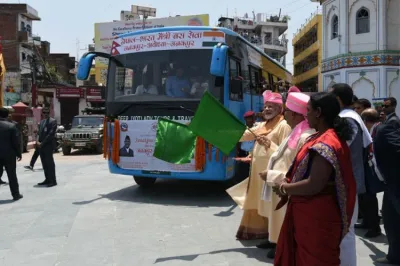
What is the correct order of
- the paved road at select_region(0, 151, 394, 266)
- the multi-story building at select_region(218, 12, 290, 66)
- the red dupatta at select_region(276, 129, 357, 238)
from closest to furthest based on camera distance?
1. the red dupatta at select_region(276, 129, 357, 238)
2. the paved road at select_region(0, 151, 394, 266)
3. the multi-story building at select_region(218, 12, 290, 66)

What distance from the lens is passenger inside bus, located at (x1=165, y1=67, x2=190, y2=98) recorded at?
7891 millimetres

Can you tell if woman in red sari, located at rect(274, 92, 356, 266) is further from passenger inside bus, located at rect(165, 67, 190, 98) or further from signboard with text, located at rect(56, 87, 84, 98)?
signboard with text, located at rect(56, 87, 84, 98)

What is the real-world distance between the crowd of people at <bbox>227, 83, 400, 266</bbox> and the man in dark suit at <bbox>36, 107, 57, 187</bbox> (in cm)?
564

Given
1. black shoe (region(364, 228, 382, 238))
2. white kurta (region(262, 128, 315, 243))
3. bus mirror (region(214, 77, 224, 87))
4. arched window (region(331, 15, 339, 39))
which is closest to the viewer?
white kurta (region(262, 128, 315, 243))

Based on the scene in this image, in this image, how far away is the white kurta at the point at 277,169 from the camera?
12.0ft

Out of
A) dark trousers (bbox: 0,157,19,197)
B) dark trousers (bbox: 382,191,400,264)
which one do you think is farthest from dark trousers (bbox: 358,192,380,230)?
dark trousers (bbox: 0,157,19,197)

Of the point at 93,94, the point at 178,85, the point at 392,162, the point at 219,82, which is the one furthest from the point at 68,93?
the point at 392,162

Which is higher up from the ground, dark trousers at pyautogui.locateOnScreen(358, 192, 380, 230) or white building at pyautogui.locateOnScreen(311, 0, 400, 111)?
white building at pyautogui.locateOnScreen(311, 0, 400, 111)

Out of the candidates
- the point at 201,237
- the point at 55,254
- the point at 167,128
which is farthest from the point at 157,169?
the point at 55,254

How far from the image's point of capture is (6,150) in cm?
811

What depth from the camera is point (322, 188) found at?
2.85 m

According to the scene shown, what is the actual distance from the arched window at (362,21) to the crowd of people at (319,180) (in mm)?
19741

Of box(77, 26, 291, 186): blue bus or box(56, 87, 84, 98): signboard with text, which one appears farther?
box(56, 87, 84, 98): signboard with text

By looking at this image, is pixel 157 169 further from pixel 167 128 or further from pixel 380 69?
pixel 380 69
